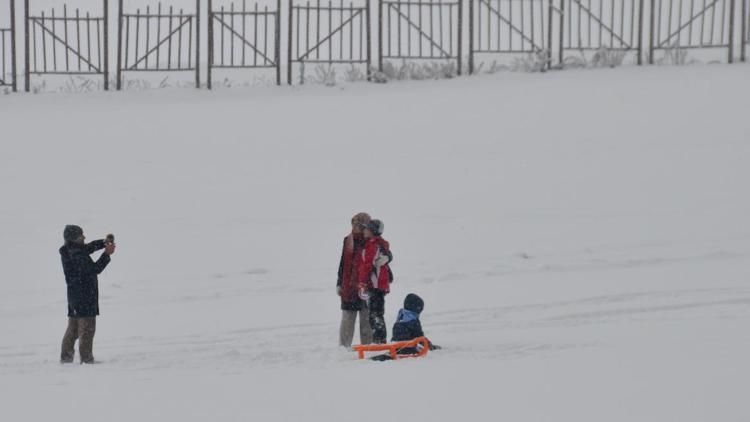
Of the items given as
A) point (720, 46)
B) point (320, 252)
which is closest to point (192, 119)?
point (320, 252)

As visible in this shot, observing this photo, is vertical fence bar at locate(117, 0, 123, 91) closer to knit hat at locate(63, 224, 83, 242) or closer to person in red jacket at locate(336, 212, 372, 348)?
knit hat at locate(63, 224, 83, 242)

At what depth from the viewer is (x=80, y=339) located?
44.7 feet

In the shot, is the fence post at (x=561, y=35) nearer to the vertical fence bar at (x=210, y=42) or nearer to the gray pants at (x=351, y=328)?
the vertical fence bar at (x=210, y=42)

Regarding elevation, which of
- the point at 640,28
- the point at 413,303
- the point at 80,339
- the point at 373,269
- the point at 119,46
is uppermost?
the point at 640,28

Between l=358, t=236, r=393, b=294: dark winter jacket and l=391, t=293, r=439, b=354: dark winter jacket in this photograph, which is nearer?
l=391, t=293, r=439, b=354: dark winter jacket

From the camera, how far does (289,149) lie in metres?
23.0

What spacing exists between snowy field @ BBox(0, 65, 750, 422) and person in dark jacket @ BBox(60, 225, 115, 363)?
1.22ft

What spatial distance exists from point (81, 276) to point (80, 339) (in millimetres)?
551

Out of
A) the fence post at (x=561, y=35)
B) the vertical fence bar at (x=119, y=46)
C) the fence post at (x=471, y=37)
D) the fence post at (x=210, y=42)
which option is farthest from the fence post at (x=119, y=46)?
the fence post at (x=561, y=35)

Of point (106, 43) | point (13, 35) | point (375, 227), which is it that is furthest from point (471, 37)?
point (375, 227)

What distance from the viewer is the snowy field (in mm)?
11523

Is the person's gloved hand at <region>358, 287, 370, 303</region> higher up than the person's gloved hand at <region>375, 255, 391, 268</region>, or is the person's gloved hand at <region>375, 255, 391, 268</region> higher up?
the person's gloved hand at <region>375, 255, 391, 268</region>

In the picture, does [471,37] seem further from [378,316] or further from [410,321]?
[410,321]

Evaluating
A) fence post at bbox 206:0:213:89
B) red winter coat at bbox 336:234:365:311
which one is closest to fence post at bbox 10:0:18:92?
fence post at bbox 206:0:213:89
